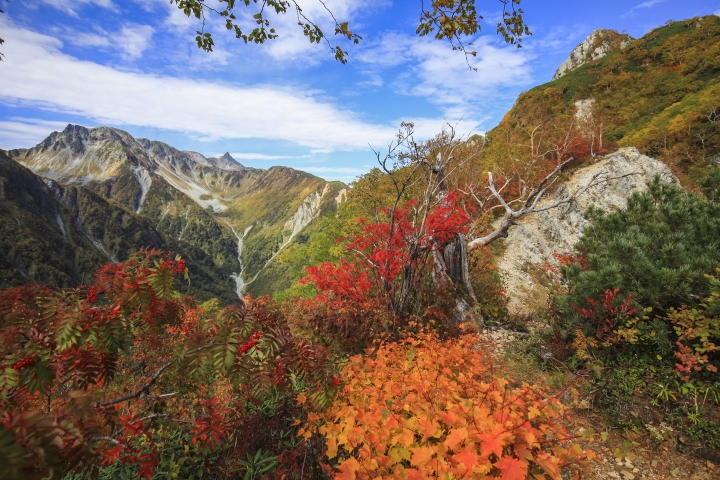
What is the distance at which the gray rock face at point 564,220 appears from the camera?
47.4ft

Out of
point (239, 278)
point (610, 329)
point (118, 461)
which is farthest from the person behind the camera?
point (239, 278)

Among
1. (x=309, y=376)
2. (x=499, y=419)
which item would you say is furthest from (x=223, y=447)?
(x=499, y=419)

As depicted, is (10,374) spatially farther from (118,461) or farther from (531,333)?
(531,333)

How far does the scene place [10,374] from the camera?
2.13 metres

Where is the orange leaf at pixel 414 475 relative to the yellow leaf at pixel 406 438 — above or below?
above

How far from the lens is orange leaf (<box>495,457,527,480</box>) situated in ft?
6.77

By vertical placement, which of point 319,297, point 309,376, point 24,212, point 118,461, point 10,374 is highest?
point 10,374

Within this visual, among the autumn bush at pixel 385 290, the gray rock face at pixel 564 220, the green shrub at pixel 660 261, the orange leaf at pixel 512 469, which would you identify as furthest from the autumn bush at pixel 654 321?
the gray rock face at pixel 564 220

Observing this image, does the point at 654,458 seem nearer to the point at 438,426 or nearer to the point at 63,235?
the point at 438,426

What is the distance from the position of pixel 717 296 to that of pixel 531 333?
4261 mm

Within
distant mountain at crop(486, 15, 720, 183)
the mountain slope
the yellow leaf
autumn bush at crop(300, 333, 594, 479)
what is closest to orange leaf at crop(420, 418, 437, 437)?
autumn bush at crop(300, 333, 594, 479)

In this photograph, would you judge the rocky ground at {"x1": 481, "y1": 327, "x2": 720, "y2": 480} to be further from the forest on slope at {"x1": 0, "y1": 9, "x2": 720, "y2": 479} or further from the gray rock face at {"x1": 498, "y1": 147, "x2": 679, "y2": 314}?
the gray rock face at {"x1": 498, "y1": 147, "x2": 679, "y2": 314}

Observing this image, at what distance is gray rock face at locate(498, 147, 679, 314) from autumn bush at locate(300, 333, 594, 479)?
984 centimetres

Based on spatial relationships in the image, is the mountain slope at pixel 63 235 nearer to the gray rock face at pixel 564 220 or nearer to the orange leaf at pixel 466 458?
the gray rock face at pixel 564 220
